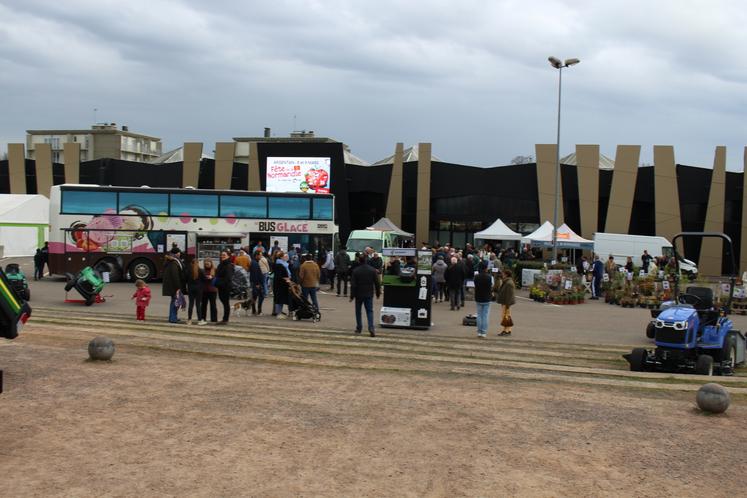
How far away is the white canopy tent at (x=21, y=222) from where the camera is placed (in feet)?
148

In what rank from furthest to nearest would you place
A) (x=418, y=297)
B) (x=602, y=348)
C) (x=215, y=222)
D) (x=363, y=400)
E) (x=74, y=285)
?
(x=215, y=222) < (x=74, y=285) < (x=418, y=297) < (x=602, y=348) < (x=363, y=400)

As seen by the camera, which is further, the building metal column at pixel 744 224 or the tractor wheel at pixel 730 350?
the building metal column at pixel 744 224

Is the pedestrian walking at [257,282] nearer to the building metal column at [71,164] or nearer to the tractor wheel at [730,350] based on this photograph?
the tractor wheel at [730,350]

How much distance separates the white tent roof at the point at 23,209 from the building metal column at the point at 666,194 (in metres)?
39.9

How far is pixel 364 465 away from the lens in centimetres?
614

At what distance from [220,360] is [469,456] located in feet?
17.8

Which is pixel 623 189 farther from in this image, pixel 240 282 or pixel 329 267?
pixel 240 282

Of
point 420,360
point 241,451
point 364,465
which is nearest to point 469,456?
point 364,465

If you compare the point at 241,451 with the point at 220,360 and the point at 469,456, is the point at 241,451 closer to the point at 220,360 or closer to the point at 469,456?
the point at 469,456

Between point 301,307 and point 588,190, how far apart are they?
104 ft

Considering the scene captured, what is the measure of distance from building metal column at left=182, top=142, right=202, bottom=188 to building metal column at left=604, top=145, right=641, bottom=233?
29.1 metres

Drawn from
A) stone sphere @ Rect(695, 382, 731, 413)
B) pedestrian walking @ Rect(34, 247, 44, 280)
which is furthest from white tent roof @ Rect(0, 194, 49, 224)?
stone sphere @ Rect(695, 382, 731, 413)

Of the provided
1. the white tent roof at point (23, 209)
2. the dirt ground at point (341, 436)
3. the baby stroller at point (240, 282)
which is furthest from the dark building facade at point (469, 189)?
the dirt ground at point (341, 436)

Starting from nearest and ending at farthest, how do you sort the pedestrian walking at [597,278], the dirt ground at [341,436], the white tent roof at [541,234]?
the dirt ground at [341,436], the pedestrian walking at [597,278], the white tent roof at [541,234]
